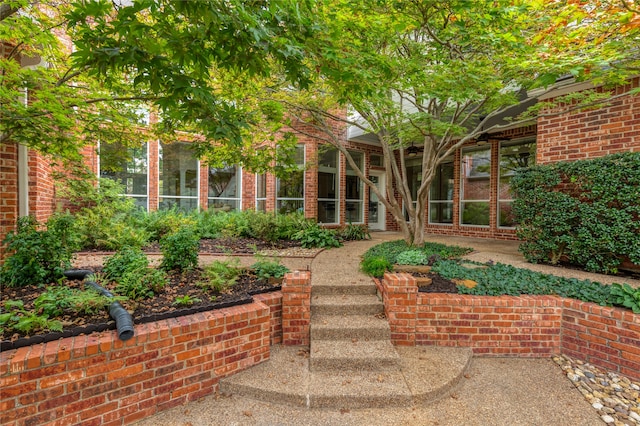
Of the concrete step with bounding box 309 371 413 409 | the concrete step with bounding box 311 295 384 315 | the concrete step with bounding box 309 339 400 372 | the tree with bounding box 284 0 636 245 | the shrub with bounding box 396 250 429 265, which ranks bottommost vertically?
the concrete step with bounding box 309 371 413 409

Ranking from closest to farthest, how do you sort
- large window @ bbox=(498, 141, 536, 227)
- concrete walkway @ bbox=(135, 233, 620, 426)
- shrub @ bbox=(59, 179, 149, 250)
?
concrete walkway @ bbox=(135, 233, 620, 426)
shrub @ bbox=(59, 179, 149, 250)
large window @ bbox=(498, 141, 536, 227)

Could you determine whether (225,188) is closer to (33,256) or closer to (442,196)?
(33,256)

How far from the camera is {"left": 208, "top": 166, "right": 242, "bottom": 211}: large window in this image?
31.3ft

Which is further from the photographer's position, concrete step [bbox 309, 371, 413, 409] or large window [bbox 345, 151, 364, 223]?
large window [bbox 345, 151, 364, 223]

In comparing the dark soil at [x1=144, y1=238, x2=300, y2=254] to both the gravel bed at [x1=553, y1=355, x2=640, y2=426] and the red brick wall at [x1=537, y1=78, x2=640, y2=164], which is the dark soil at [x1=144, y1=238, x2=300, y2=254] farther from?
the red brick wall at [x1=537, y1=78, x2=640, y2=164]

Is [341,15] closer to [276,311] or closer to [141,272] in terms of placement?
[276,311]

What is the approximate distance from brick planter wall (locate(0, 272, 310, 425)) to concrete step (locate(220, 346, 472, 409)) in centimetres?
23

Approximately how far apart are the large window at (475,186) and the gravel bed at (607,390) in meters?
5.93

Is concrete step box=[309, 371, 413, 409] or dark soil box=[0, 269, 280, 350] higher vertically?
dark soil box=[0, 269, 280, 350]

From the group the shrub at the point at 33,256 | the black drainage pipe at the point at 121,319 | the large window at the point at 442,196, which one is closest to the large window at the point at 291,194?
the large window at the point at 442,196

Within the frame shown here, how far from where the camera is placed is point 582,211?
429cm

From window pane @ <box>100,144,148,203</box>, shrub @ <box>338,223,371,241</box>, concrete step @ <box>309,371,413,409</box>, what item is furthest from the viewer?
window pane @ <box>100,144,148,203</box>

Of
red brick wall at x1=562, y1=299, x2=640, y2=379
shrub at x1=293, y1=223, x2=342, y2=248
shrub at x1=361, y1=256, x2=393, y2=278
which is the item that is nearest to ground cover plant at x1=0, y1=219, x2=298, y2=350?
shrub at x1=361, y1=256, x2=393, y2=278

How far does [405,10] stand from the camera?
3330 mm
